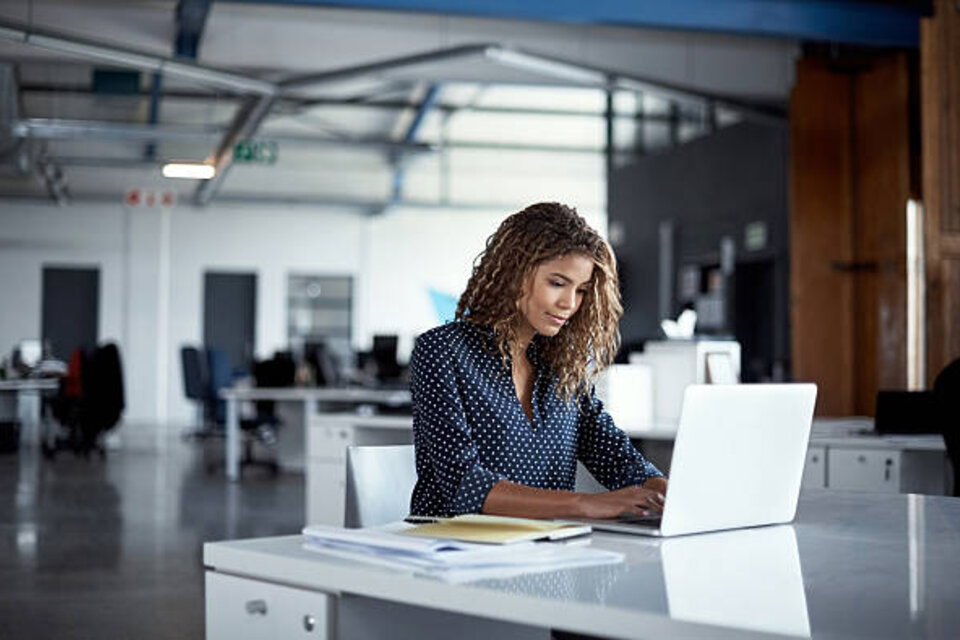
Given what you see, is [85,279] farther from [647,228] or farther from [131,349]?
[647,228]

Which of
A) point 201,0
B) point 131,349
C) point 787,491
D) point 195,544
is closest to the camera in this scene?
point 787,491

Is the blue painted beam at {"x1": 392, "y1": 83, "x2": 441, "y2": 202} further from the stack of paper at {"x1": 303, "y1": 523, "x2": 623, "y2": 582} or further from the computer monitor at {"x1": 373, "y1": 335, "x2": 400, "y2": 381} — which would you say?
the stack of paper at {"x1": 303, "y1": 523, "x2": 623, "y2": 582}

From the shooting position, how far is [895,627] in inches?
54.4

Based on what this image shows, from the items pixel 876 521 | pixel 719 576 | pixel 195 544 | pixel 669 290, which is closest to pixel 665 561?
pixel 719 576

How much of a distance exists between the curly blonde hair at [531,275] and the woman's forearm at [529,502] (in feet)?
1.12

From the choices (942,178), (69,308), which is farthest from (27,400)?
(942,178)

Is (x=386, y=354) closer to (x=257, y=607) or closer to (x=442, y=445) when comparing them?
(x=442, y=445)

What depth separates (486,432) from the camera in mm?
2459

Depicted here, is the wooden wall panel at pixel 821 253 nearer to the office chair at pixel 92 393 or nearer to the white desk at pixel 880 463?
the white desk at pixel 880 463

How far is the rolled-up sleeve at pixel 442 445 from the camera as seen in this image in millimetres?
2252

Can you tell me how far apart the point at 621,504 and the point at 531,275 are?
22.3 inches

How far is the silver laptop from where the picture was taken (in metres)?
1.94

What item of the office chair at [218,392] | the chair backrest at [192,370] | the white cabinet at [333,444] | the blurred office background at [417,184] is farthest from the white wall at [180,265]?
the white cabinet at [333,444]

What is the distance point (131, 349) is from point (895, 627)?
19.1 metres
